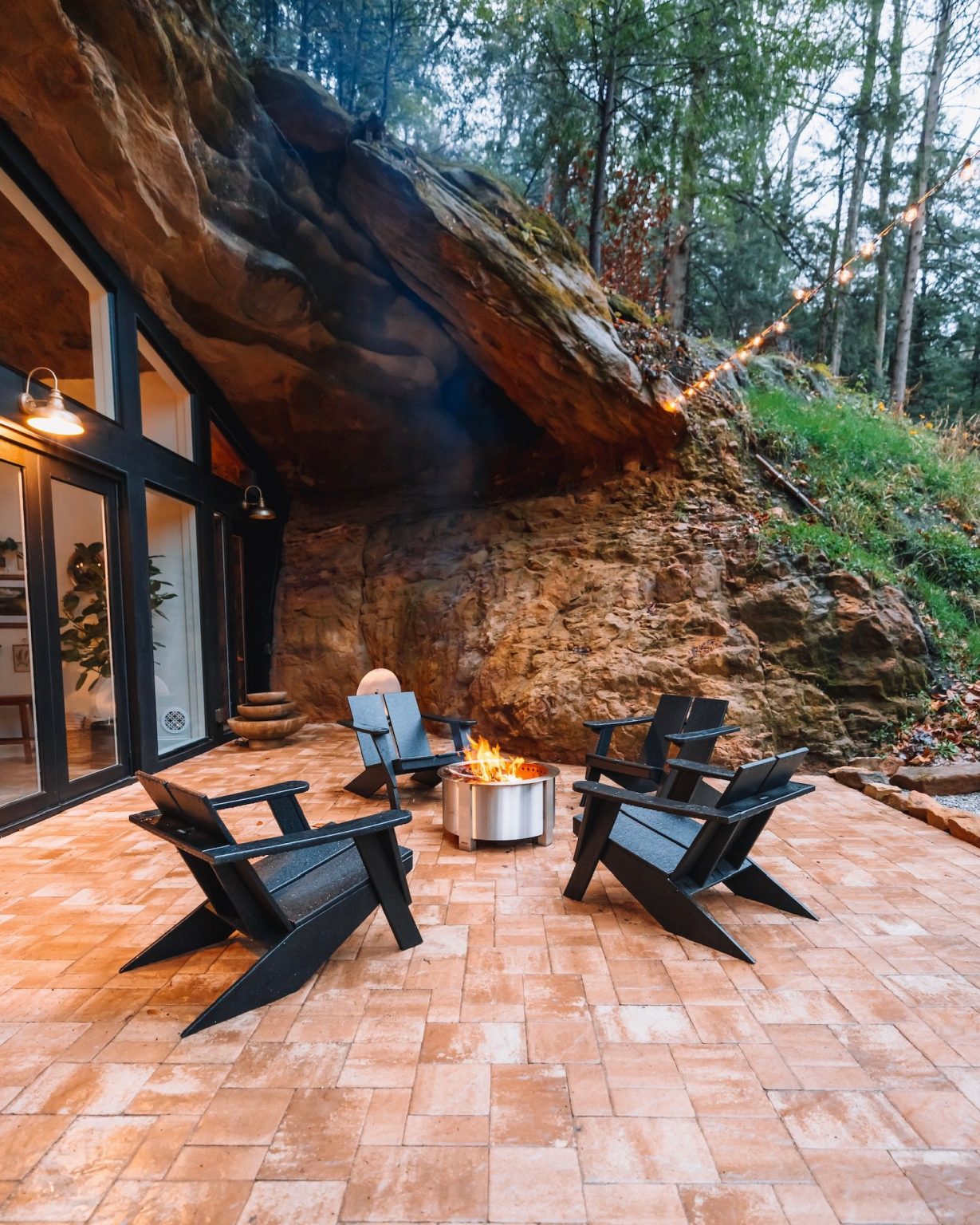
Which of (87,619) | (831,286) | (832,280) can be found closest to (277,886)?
(87,619)

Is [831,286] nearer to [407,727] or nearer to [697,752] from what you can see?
[697,752]

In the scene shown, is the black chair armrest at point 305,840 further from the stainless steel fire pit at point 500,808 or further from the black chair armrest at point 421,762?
the black chair armrest at point 421,762

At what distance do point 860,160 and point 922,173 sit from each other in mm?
1379

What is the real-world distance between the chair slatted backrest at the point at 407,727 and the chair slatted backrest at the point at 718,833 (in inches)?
94.9

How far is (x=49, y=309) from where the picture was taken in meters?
4.66

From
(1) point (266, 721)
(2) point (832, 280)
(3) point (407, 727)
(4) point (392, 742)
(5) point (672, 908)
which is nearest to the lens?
(5) point (672, 908)

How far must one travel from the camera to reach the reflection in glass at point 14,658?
414 cm

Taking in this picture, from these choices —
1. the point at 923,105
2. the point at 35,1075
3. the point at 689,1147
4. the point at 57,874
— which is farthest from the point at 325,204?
the point at 923,105

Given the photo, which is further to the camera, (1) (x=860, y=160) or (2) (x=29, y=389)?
(1) (x=860, y=160)

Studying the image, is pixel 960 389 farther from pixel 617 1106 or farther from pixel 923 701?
pixel 617 1106

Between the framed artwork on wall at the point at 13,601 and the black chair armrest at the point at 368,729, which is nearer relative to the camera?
the framed artwork on wall at the point at 13,601

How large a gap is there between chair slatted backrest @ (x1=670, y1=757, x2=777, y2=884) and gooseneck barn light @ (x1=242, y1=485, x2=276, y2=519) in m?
5.75

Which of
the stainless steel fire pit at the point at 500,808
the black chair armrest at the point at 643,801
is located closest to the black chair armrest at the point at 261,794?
the stainless steel fire pit at the point at 500,808

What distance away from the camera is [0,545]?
4.13 metres
